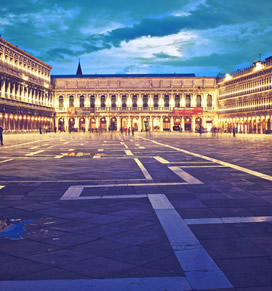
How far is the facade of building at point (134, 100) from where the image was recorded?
9500cm

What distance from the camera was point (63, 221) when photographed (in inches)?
207

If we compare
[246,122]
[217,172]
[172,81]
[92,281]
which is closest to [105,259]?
[92,281]

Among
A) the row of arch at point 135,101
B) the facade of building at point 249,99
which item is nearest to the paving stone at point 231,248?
the facade of building at point 249,99

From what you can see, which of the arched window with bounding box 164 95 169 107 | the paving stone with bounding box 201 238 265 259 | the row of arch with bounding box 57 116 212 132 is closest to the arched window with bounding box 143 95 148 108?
the row of arch with bounding box 57 116 212 132

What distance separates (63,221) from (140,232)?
127 cm

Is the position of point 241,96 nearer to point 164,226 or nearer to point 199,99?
point 199,99

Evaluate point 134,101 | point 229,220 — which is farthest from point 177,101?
point 229,220

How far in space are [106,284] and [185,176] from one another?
6.89 meters

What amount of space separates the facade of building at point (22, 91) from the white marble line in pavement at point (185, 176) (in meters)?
47.9

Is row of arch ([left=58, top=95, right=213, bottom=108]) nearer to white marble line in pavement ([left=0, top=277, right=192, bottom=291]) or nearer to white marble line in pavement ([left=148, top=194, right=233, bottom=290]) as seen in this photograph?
white marble line in pavement ([left=148, top=194, right=233, bottom=290])

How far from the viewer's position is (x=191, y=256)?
3.80 meters

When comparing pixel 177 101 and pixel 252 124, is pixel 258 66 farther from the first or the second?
pixel 177 101

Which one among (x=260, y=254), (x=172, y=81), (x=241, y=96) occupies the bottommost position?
(x=260, y=254)

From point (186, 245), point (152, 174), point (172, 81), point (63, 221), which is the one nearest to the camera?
point (186, 245)
